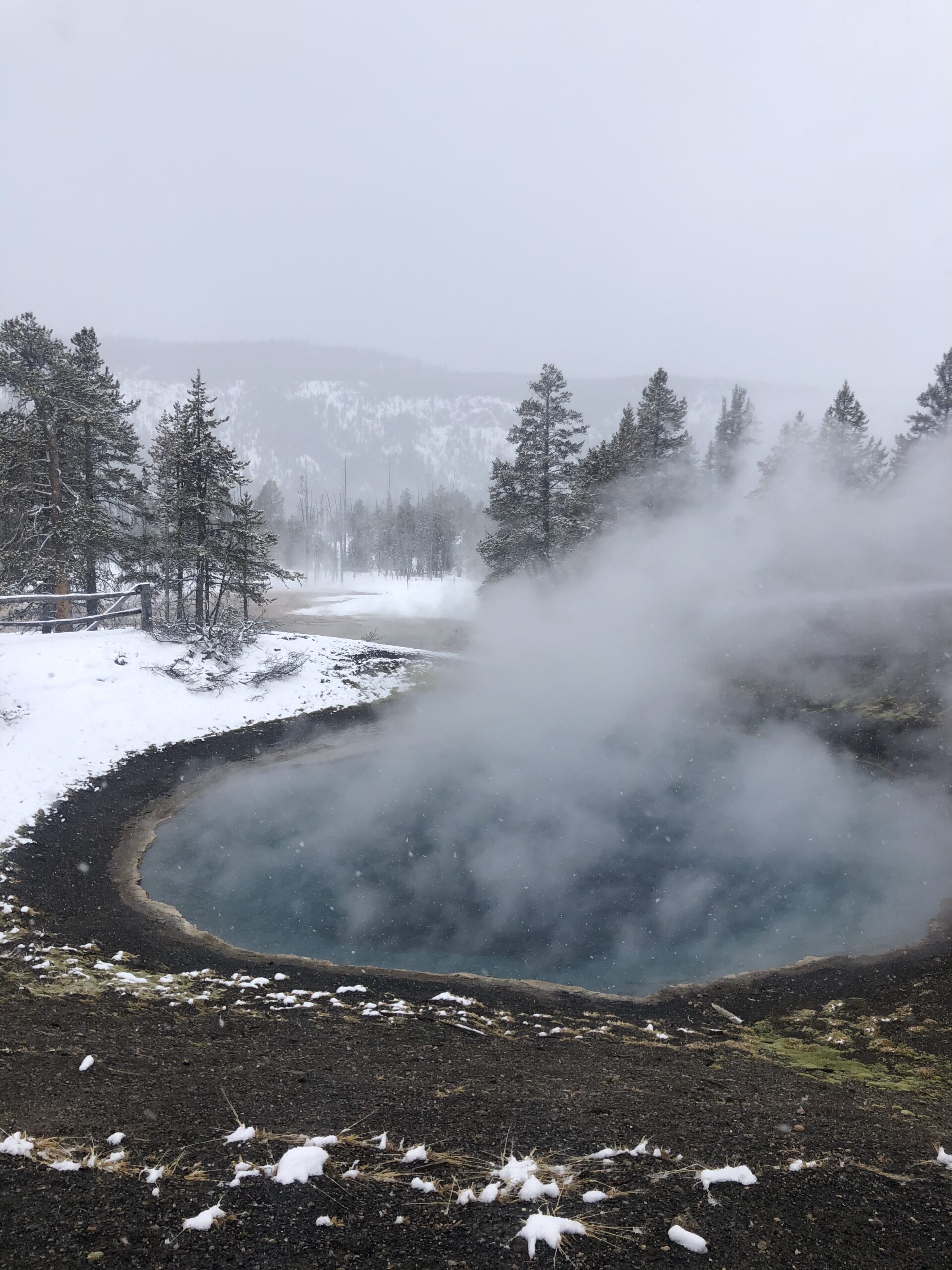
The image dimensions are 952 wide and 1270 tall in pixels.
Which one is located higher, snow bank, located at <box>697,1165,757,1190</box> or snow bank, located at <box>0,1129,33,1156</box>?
snow bank, located at <box>0,1129,33,1156</box>

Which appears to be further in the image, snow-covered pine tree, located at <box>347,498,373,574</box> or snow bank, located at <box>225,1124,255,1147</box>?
snow-covered pine tree, located at <box>347,498,373,574</box>

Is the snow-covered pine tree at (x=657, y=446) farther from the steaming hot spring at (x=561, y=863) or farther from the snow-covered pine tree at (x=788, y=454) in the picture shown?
the steaming hot spring at (x=561, y=863)

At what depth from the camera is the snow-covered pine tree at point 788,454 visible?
120ft

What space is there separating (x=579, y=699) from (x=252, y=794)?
469 inches

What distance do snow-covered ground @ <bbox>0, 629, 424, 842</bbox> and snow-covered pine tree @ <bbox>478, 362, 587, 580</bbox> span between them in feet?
37.9

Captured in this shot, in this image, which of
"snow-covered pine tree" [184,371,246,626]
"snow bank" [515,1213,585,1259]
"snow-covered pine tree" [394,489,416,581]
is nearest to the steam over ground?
"snow bank" [515,1213,585,1259]

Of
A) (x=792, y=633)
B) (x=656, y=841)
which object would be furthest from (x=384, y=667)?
(x=792, y=633)

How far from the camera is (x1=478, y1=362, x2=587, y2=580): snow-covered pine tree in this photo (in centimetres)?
2877

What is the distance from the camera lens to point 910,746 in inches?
632

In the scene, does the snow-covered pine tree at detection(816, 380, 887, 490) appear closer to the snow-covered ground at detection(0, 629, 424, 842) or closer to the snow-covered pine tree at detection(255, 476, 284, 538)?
the snow-covered ground at detection(0, 629, 424, 842)

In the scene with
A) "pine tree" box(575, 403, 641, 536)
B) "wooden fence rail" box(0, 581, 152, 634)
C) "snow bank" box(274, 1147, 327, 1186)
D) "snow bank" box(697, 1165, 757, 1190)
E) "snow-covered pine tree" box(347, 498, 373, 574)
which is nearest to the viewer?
"snow bank" box(274, 1147, 327, 1186)

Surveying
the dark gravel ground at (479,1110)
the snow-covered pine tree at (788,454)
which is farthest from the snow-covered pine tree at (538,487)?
the dark gravel ground at (479,1110)

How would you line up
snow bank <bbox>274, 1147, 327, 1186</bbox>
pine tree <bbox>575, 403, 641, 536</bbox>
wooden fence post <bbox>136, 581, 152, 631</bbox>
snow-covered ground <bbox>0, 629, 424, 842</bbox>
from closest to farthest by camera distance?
snow bank <bbox>274, 1147, 327, 1186</bbox>, snow-covered ground <bbox>0, 629, 424, 842</bbox>, wooden fence post <bbox>136, 581, 152, 631</bbox>, pine tree <bbox>575, 403, 641, 536</bbox>

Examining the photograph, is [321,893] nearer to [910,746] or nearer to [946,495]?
[910,746]
